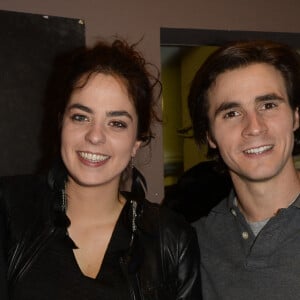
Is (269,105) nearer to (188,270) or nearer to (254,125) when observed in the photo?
(254,125)

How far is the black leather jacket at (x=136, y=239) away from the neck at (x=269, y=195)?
242 mm

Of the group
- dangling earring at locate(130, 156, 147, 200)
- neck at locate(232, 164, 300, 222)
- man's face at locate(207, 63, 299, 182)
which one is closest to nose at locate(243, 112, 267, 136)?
man's face at locate(207, 63, 299, 182)

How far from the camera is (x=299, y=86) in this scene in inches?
57.5

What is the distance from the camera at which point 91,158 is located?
1.34 metres

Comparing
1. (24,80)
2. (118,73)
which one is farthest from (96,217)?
(24,80)

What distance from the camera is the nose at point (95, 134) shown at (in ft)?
4.30

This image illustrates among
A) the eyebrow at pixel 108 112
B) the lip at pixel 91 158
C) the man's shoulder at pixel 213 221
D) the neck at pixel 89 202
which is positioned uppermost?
the eyebrow at pixel 108 112

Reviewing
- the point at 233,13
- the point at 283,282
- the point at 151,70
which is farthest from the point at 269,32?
the point at 283,282

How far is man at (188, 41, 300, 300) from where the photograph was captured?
1.21m

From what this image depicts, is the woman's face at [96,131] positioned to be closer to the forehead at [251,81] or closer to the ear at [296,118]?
the forehead at [251,81]

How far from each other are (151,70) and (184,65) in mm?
1208

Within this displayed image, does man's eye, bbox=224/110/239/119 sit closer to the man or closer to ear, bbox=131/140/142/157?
the man

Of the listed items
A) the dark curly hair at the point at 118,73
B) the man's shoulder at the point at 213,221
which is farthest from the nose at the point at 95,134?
the man's shoulder at the point at 213,221

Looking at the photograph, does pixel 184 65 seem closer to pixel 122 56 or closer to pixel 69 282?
pixel 122 56
